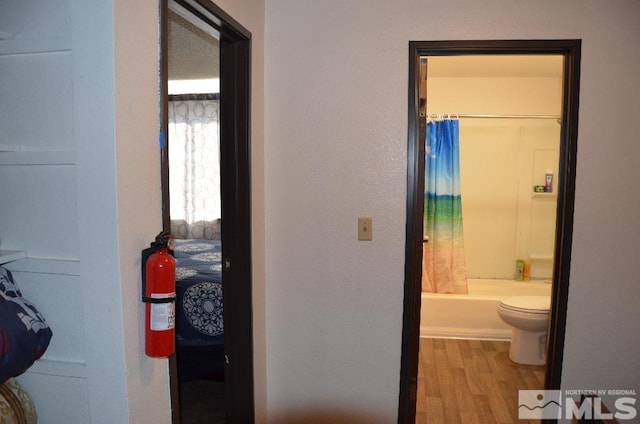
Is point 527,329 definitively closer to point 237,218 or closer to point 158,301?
point 237,218

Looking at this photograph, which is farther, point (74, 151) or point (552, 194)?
point (552, 194)

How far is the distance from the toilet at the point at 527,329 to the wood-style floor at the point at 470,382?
0.08 meters

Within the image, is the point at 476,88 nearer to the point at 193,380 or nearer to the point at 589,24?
the point at 589,24

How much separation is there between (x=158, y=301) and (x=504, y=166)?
4.01 metres

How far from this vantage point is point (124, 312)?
3.64ft

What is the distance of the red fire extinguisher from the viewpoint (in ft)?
3.68

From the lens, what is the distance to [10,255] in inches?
44.2

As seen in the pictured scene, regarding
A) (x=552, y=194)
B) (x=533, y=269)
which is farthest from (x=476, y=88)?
(x=533, y=269)

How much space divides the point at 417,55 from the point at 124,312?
5.61ft

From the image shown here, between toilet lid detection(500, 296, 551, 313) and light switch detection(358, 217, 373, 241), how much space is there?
173cm

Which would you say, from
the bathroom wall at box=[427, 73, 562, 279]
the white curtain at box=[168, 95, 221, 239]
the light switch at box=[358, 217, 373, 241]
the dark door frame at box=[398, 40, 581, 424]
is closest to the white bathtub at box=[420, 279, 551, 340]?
the bathroom wall at box=[427, 73, 562, 279]

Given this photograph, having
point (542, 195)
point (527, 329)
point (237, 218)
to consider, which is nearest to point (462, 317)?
point (527, 329)

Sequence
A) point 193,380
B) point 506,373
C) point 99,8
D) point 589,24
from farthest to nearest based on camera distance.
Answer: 1. point 506,373
2. point 193,380
3. point 589,24
4. point 99,8

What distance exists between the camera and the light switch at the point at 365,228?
2.19 meters
